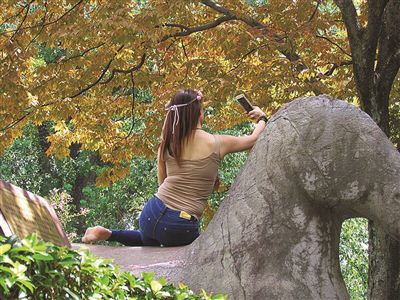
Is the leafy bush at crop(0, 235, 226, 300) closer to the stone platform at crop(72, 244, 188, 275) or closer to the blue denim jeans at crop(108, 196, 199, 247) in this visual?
the stone platform at crop(72, 244, 188, 275)

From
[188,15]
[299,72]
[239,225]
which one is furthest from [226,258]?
[188,15]

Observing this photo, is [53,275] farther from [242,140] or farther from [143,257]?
[242,140]

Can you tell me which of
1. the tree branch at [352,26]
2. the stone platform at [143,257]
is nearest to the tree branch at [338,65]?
the tree branch at [352,26]

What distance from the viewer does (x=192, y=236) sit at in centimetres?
398

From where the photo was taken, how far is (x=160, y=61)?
9.07m

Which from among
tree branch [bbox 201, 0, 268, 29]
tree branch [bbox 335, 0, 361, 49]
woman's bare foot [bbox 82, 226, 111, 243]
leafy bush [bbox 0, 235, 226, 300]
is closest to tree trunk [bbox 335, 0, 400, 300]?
tree branch [bbox 335, 0, 361, 49]

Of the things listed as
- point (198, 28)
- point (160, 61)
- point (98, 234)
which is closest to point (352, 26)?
point (198, 28)

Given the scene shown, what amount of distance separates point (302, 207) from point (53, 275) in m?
1.70

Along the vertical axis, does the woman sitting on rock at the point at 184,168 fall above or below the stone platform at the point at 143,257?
above

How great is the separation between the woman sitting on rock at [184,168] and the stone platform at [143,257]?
13 centimetres

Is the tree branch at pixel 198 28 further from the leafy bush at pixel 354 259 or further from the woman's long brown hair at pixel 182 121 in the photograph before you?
the leafy bush at pixel 354 259

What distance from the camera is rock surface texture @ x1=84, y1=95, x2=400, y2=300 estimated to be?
3367 millimetres

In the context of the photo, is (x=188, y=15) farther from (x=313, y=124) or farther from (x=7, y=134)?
(x=313, y=124)

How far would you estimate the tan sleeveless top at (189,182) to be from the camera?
3914 mm
